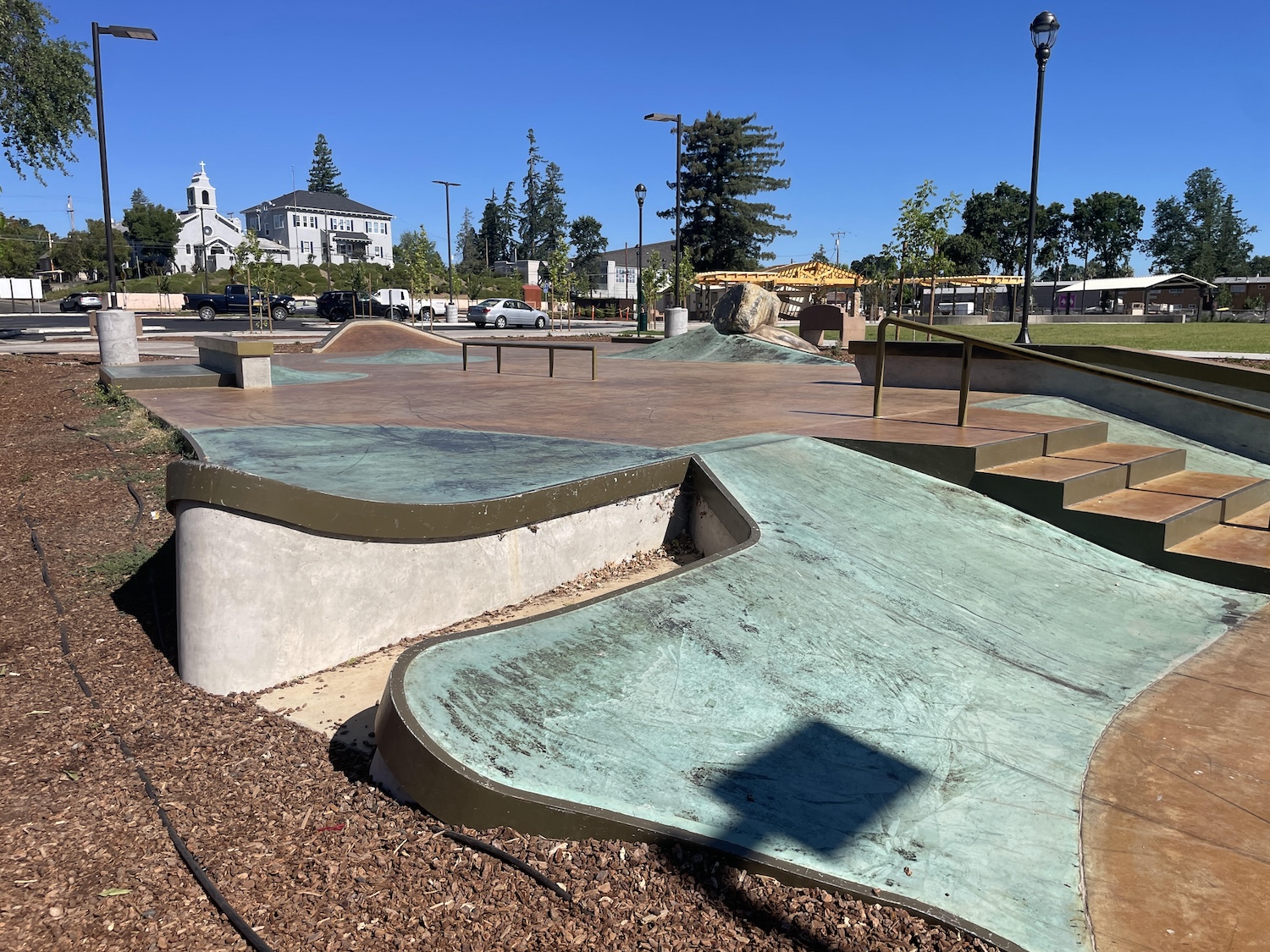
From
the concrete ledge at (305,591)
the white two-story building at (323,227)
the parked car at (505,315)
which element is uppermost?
the white two-story building at (323,227)

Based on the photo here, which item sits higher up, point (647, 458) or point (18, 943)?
point (647, 458)

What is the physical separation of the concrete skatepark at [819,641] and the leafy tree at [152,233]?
10691cm

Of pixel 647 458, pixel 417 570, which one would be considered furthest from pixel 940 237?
pixel 417 570

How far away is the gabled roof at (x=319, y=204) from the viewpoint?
358 ft

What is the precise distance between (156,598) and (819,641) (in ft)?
11.6

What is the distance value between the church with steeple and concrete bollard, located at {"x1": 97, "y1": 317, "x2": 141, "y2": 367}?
91.8 m

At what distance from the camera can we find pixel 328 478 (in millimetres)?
4832

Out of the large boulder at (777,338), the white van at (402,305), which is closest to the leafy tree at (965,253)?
the white van at (402,305)

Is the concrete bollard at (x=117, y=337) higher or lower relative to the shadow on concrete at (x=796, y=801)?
higher

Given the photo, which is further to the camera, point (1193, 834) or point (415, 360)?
point (415, 360)

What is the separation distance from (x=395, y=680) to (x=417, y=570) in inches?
46.3

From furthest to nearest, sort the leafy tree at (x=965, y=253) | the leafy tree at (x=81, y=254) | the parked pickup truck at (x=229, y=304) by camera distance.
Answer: the leafy tree at (x=81, y=254) < the leafy tree at (x=965, y=253) < the parked pickup truck at (x=229, y=304)

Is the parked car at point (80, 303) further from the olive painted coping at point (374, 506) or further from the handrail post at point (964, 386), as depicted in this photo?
the olive painted coping at point (374, 506)

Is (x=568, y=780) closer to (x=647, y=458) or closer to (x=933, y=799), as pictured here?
(x=933, y=799)
